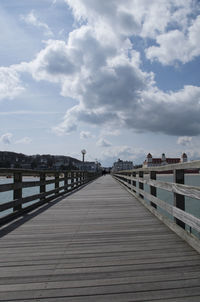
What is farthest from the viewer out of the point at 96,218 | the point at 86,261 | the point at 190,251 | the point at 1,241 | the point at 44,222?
the point at 96,218

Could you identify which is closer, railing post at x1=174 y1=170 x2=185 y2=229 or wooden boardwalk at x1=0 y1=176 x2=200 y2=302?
wooden boardwalk at x1=0 y1=176 x2=200 y2=302

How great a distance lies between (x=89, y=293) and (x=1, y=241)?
6.85 feet

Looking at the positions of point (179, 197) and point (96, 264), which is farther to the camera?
point (179, 197)

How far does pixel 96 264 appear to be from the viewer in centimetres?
266

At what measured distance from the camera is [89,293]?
207 cm

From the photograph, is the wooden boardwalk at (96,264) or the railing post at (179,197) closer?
the wooden boardwalk at (96,264)

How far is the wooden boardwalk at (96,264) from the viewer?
208 cm

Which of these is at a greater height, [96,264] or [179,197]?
[179,197]

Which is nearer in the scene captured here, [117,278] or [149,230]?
[117,278]

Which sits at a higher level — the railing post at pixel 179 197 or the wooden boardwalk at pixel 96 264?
the railing post at pixel 179 197

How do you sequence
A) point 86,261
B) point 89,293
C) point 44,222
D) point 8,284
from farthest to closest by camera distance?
1. point 44,222
2. point 86,261
3. point 8,284
4. point 89,293

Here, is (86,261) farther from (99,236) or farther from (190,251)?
(190,251)

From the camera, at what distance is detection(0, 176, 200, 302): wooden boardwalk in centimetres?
208

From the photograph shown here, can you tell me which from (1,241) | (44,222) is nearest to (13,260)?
(1,241)
